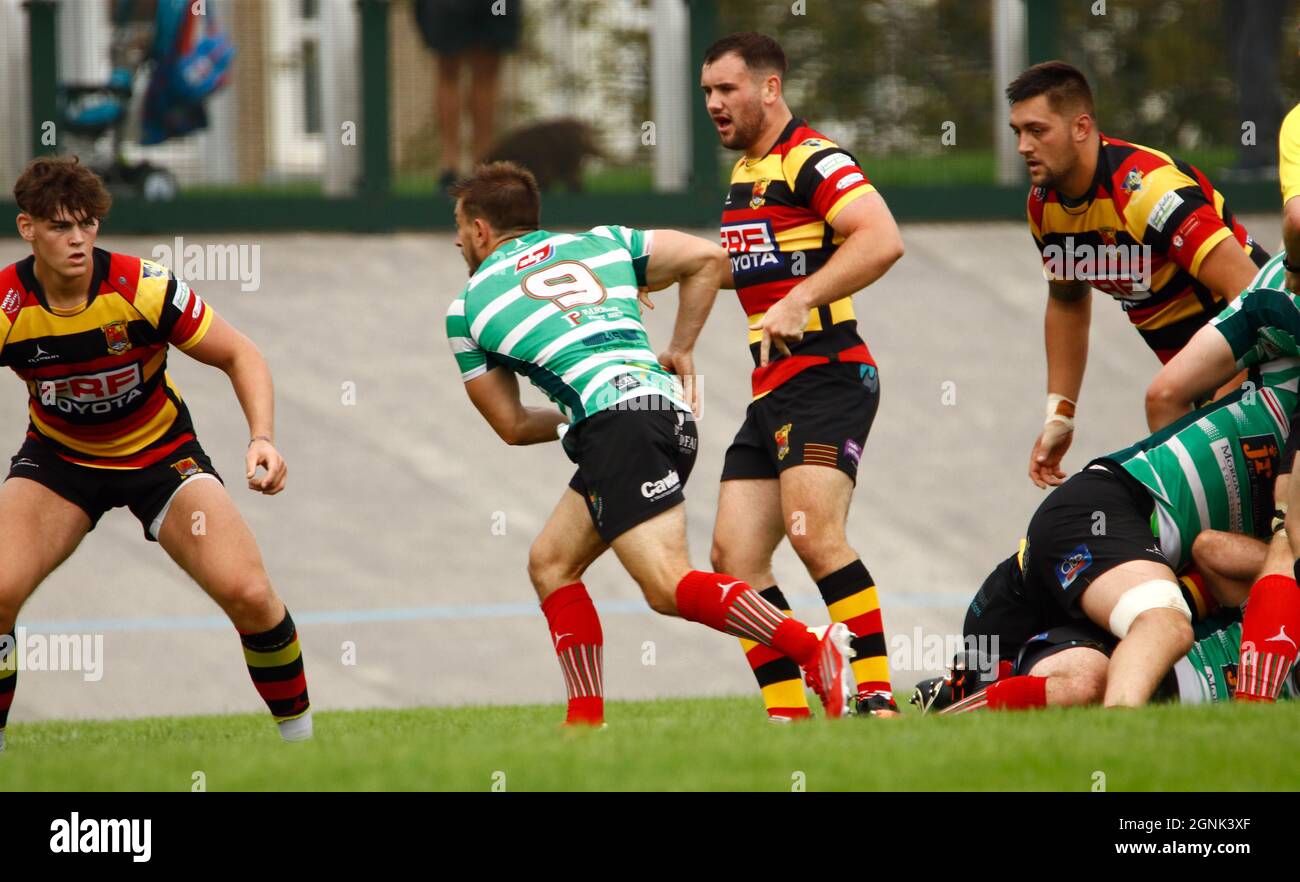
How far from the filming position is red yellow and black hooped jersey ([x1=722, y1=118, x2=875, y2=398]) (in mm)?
6977

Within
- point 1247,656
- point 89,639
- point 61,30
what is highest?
point 61,30

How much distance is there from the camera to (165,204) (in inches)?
645

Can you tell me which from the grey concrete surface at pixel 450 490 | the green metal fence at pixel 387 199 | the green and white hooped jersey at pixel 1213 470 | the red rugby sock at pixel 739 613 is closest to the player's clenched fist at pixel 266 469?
the red rugby sock at pixel 739 613

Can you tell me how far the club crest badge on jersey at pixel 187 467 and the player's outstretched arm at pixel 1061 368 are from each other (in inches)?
139

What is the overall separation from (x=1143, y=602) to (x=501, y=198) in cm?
273

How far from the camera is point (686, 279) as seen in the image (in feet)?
22.9

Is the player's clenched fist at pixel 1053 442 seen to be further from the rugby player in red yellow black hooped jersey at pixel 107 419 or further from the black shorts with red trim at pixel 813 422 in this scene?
the rugby player in red yellow black hooped jersey at pixel 107 419

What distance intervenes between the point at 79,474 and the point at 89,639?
4633mm

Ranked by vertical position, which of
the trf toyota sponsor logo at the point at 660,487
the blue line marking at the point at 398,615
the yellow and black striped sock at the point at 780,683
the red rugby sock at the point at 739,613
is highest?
the trf toyota sponsor logo at the point at 660,487

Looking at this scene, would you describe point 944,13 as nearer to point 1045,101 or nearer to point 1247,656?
point 1045,101

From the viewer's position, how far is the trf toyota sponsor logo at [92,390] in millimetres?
6875

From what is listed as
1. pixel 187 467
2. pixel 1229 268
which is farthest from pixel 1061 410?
pixel 187 467

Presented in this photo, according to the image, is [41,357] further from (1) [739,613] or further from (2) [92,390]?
(1) [739,613]
